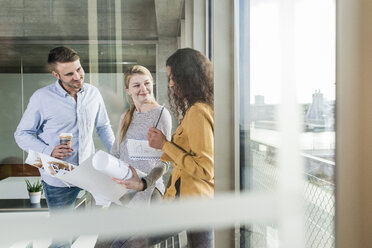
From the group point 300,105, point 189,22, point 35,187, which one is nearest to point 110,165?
point 35,187

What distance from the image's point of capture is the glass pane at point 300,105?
3.58 feet

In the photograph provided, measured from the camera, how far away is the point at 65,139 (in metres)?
1.51

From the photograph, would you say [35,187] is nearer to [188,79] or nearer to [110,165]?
[110,165]

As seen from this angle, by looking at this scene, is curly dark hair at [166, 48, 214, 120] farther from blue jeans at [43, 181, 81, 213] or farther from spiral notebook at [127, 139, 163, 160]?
blue jeans at [43, 181, 81, 213]

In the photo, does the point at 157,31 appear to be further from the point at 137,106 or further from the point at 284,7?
the point at 284,7

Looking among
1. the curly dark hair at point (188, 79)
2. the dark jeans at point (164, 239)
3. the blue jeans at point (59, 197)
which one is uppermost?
the curly dark hair at point (188, 79)

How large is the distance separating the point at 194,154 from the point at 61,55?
29.2 inches

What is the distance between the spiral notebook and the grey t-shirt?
0.05ft

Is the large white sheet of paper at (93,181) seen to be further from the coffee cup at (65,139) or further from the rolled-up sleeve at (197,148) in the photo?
the rolled-up sleeve at (197,148)

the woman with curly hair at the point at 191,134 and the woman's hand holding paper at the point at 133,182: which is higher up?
the woman with curly hair at the point at 191,134

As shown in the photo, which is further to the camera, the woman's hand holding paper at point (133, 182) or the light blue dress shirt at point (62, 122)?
the woman's hand holding paper at point (133, 182)

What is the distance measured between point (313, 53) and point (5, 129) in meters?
1.25

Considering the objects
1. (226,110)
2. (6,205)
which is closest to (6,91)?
(6,205)

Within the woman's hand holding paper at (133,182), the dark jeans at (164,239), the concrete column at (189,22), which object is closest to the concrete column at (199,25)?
the concrete column at (189,22)
